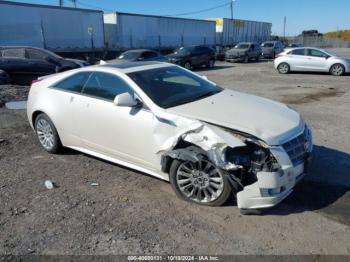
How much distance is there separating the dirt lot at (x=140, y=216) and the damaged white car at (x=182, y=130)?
264mm

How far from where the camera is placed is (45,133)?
19.5 feet

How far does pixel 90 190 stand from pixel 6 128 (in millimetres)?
3824

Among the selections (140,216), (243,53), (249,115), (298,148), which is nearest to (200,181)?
(140,216)

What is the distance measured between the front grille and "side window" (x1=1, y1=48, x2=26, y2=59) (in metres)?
13.3

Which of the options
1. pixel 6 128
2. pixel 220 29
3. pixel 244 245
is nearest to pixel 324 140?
pixel 244 245

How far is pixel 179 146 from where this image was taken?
4160 mm

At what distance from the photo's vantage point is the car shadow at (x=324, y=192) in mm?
3979

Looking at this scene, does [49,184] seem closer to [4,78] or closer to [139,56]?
[4,78]

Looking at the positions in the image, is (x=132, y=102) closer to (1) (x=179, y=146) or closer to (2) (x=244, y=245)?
(1) (x=179, y=146)

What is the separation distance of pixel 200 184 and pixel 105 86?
6.51 feet

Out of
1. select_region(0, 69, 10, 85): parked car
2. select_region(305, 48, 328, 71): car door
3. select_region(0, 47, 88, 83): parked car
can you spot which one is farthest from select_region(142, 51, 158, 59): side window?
select_region(305, 48, 328, 71): car door

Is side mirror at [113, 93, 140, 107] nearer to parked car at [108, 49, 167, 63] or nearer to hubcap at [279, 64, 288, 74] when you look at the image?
parked car at [108, 49, 167, 63]

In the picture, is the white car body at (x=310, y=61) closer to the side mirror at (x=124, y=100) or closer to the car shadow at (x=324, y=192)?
the car shadow at (x=324, y=192)

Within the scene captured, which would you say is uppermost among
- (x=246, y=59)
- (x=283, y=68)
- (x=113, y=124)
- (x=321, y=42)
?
(x=113, y=124)
